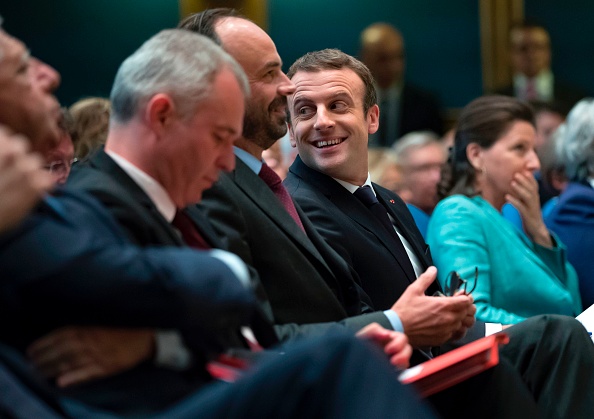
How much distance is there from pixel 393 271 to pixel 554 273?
112 centimetres

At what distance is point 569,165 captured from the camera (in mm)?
4691

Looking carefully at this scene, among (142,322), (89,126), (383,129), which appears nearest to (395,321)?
(142,322)

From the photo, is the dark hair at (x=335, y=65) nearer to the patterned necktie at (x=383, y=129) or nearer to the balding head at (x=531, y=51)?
the patterned necktie at (x=383, y=129)

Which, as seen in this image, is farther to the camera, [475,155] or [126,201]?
[475,155]

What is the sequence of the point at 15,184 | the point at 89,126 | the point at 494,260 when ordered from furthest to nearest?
the point at 494,260, the point at 89,126, the point at 15,184

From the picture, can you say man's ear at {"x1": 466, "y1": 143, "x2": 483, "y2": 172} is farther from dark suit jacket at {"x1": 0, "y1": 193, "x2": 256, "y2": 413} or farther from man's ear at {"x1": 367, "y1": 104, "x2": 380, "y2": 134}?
dark suit jacket at {"x1": 0, "y1": 193, "x2": 256, "y2": 413}

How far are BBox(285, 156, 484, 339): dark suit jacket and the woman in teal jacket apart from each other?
0.38m

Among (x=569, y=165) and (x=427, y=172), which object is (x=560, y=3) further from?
(x=569, y=165)

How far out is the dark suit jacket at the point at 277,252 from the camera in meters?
2.65

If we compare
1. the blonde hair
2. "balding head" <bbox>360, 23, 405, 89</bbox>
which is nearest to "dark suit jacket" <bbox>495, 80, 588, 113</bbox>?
"balding head" <bbox>360, 23, 405, 89</bbox>

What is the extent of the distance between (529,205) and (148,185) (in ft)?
7.51

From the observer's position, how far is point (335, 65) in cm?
345

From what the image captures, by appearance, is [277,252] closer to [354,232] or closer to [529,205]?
[354,232]

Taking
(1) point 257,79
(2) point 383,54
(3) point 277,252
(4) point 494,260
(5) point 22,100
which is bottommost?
(2) point 383,54
